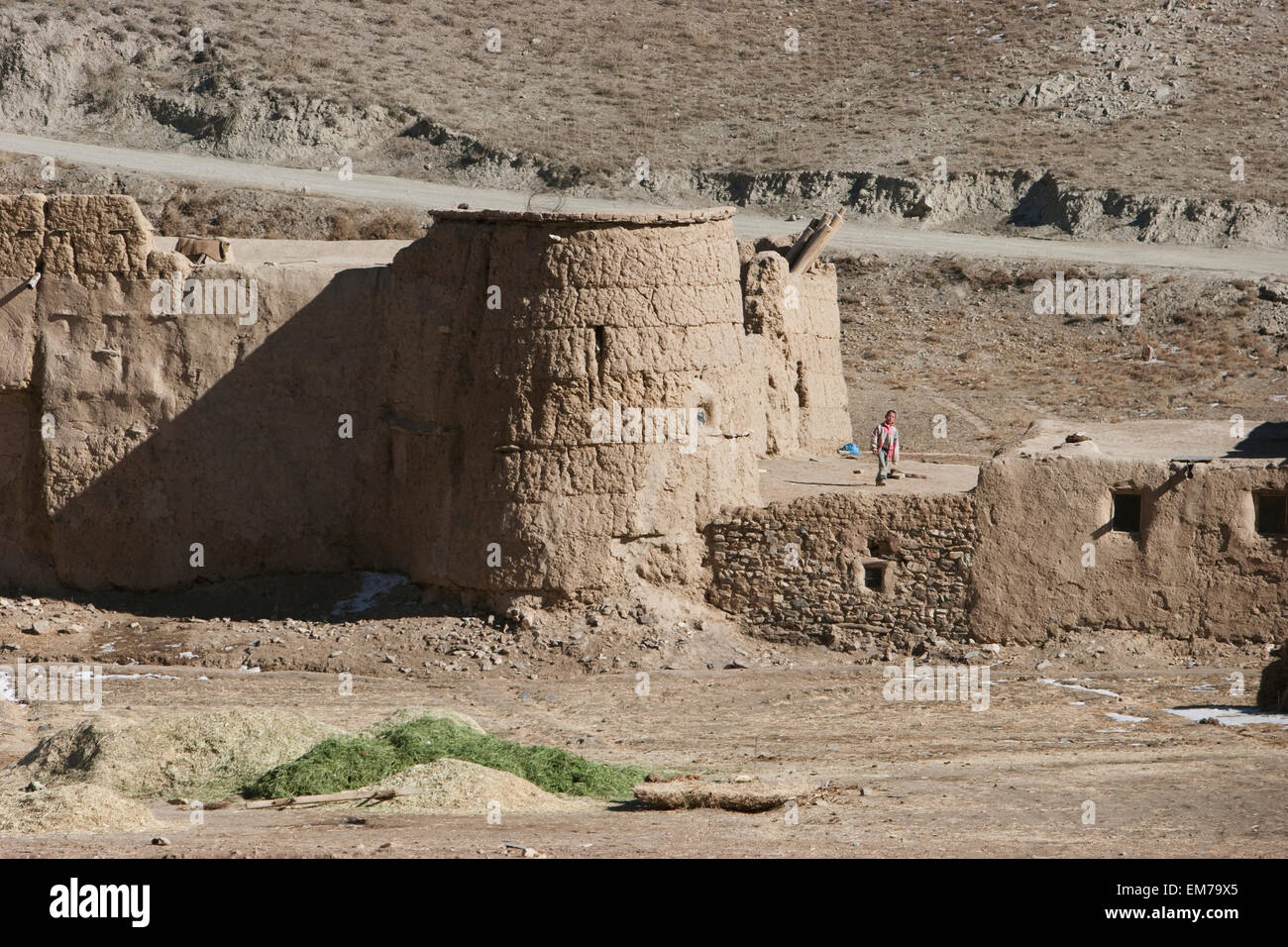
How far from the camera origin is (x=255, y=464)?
21.5 metres

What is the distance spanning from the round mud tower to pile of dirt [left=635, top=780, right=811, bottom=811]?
594 cm

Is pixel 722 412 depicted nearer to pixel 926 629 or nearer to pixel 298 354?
pixel 926 629

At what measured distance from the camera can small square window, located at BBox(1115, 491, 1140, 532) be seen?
1988cm

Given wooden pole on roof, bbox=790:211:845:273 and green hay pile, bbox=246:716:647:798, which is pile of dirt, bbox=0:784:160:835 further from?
wooden pole on roof, bbox=790:211:845:273

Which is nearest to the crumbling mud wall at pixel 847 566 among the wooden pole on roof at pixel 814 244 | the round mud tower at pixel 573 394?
the round mud tower at pixel 573 394

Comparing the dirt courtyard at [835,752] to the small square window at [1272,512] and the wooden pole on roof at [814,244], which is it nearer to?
the small square window at [1272,512]

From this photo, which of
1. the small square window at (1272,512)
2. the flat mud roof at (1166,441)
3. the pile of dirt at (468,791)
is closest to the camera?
the pile of dirt at (468,791)

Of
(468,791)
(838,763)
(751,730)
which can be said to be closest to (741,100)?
(751,730)

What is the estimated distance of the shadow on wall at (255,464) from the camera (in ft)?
70.0

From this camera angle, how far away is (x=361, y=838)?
504 inches

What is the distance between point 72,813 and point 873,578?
Result: 9.24m

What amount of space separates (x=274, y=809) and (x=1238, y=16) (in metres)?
42.9

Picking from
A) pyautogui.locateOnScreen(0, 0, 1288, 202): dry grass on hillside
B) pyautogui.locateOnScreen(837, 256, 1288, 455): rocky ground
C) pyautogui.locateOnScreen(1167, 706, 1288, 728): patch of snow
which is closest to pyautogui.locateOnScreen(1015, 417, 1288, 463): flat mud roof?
pyautogui.locateOnScreen(1167, 706, 1288, 728): patch of snow

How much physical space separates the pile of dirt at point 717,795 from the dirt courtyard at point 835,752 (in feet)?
0.39
